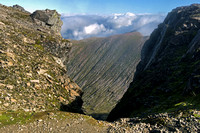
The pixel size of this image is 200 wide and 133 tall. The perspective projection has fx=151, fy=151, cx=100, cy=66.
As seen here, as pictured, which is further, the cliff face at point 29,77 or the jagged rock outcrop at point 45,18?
the jagged rock outcrop at point 45,18

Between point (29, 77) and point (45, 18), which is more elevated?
point (45, 18)

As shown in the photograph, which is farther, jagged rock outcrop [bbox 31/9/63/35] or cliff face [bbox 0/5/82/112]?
jagged rock outcrop [bbox 31/9/63/35]

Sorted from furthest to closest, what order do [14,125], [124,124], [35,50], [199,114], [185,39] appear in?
[185,39] → [35,50] → [124,124] → [199,114] → [14,125]

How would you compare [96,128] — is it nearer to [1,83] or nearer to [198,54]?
[1,83]

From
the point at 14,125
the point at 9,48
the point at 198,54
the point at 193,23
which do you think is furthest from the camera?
the point at 193,23

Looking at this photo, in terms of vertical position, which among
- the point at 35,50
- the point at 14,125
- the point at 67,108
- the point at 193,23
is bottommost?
the point at 67,108

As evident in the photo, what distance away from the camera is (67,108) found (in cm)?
3384

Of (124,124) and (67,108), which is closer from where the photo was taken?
(124,124)

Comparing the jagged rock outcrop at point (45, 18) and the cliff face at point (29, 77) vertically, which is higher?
the jagged rock outcrop at point (45, 18)

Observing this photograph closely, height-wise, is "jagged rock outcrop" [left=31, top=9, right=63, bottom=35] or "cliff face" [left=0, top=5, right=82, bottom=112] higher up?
"jagged rock outcrop" [left=31, top=9, right=63, bottom=35]

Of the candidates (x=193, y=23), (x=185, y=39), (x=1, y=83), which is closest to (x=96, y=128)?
(x=1, y=83)

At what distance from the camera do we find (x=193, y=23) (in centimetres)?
9512

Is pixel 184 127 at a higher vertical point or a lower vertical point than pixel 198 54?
lower

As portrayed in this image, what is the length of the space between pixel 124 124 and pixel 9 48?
29.2m
